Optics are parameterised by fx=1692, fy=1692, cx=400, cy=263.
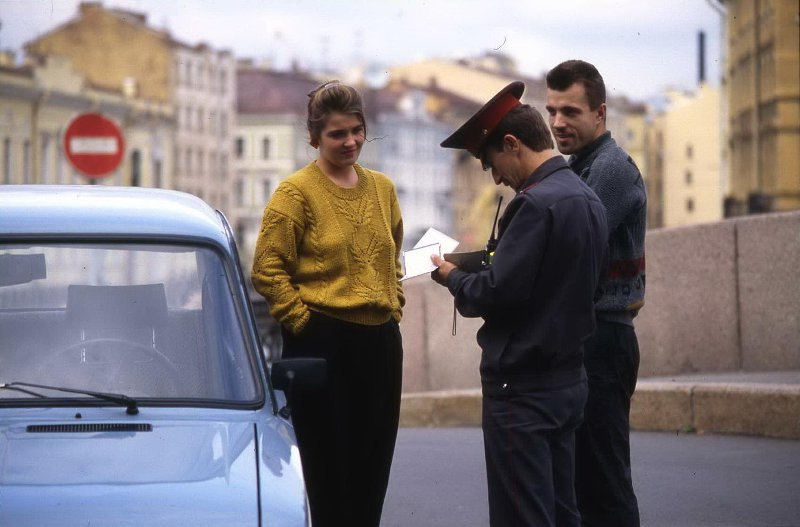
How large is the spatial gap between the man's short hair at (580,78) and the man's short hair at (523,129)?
0.82m

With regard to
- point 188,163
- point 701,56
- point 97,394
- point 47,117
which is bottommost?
point 97,394

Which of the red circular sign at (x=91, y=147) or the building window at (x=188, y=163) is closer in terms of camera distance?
the red circular sign at (x=91, y=147)

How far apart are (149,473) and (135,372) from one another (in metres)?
0.79

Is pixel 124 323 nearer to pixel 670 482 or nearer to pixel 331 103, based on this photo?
pixel 331 103

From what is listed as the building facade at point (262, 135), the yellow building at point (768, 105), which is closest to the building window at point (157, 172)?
the building facade at point (262, 135)

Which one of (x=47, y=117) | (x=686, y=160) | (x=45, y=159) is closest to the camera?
(x=45, y=159)

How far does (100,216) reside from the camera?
5832mm

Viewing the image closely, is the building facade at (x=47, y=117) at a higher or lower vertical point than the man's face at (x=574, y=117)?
higher

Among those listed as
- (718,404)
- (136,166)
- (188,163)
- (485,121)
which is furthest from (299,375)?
(188,163)

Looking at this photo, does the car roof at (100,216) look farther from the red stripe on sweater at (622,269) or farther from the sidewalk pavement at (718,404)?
the sidewalk pavement at (718,404)

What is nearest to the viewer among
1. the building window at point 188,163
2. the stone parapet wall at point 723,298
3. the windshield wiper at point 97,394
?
the windshield wiper at point 97,394

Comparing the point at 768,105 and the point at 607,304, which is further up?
the point at 768,105

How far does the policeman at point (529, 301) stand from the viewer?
5340 millimetres

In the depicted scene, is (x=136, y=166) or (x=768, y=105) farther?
(x=136, y=166)
